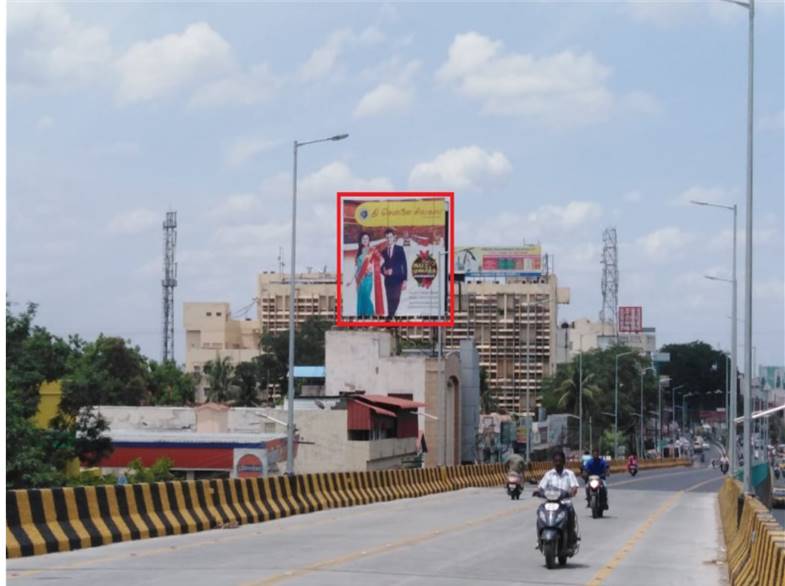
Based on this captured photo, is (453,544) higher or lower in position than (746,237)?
lower

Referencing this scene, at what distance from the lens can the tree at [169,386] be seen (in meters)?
115

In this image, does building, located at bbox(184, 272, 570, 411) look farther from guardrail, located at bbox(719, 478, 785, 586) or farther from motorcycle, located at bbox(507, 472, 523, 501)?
guardrail, located at bbox(719, 478, 785, 586)

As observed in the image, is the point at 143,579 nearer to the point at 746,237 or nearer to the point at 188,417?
the point at 746,237

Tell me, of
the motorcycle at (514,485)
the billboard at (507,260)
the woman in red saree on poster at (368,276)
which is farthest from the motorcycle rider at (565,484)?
the billboard at (507,260)

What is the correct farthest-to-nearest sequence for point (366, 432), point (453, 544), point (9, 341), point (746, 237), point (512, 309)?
1. point (512, 309)
2. point (366, 432)
3. point (9, 341)
4. point (746, 237)
5. point (453, 544)

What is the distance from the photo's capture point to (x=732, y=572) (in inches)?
727

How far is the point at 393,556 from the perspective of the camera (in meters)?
20.2

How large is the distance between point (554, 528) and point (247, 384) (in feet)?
359

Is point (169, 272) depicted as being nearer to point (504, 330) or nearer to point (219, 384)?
point (219, 384)

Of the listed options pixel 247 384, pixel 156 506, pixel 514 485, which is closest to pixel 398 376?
pixel 247 384

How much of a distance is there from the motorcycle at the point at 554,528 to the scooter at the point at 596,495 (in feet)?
42.3

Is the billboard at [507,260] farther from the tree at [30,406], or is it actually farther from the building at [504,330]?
the tree at [30,406]

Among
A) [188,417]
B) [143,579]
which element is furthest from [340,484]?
[188,417]

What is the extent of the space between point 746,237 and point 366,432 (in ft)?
145
